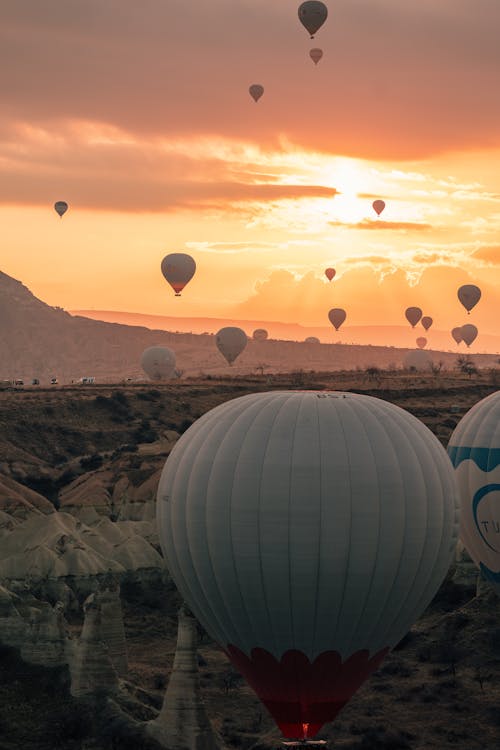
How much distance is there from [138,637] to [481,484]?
19503 millimetres

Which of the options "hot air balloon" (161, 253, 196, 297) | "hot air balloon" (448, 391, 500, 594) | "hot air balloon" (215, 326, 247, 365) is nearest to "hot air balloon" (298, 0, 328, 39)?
"hot air balloon" (161, 253, 196, 297)

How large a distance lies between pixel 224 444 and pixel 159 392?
9693cm

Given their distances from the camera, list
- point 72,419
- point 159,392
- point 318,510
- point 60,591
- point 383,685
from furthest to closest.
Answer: point 159,392
point 72,419
point 60,591
point 383,685
point 318,510

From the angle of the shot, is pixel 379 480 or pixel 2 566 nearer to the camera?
pixel 379 480

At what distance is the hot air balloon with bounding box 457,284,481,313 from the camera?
181 metres

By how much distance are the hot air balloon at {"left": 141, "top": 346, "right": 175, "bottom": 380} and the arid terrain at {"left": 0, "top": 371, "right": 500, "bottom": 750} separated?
189 ft

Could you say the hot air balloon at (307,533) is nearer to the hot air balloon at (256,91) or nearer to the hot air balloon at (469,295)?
the hot air balloon at (256,91)

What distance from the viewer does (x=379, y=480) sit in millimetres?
44969

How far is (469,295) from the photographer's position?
182 meters

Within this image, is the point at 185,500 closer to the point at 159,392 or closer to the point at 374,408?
the point at 374,408

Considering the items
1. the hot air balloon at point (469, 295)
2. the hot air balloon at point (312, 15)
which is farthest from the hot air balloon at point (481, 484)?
the hot air balloon at point (469, 295)

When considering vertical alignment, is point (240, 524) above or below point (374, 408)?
below

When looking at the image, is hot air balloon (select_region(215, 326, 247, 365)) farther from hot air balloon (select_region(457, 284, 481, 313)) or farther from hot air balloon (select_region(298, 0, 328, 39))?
hot air balloon (select_region(298, 0, 328, 39))

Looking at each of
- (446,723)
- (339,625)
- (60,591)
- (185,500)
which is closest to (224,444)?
(185,500)
